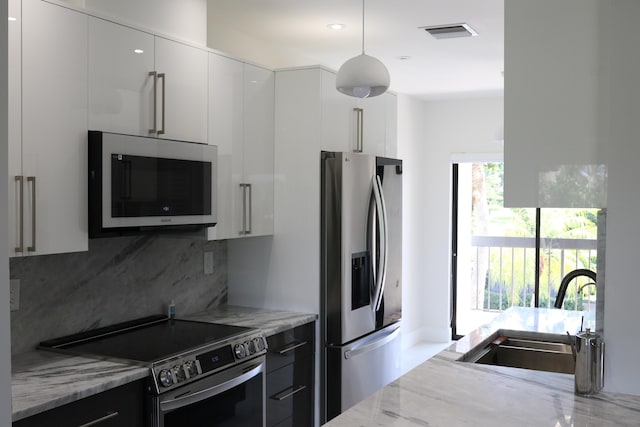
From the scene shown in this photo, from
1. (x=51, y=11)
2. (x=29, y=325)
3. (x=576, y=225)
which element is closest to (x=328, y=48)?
(x=51, y=11)

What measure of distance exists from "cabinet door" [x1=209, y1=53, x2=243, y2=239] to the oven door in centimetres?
73

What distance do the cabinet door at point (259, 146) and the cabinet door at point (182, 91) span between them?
363mm

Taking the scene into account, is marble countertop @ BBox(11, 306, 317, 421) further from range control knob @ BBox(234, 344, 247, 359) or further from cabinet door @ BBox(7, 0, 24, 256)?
range control knob @ BBox(234, 344, 247, 359)

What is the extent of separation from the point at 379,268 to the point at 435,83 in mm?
2550

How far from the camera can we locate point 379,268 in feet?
12.6

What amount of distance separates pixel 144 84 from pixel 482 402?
189 cm

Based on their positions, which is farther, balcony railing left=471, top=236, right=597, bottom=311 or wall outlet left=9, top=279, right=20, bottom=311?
balcony railing left=471, top=236, right=597, bottom=311

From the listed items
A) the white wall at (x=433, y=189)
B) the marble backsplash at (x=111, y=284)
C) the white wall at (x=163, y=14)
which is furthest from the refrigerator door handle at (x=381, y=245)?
the white wall at (x=433, y=189)

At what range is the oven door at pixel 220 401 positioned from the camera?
2.48 metres

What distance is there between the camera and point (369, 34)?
404 cm

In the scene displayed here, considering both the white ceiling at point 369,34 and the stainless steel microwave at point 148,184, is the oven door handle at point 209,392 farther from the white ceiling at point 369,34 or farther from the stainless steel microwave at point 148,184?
the white ceiling at point 369,34

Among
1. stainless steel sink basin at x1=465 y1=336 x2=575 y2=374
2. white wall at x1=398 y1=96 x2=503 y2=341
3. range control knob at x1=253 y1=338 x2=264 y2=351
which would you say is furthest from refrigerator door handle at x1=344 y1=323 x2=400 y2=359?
white wall at x1=398 y1=96 x2=503 y2=341

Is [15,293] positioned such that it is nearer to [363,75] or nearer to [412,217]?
[363,75]

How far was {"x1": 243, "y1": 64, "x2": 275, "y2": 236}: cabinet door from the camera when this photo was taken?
3.46m
